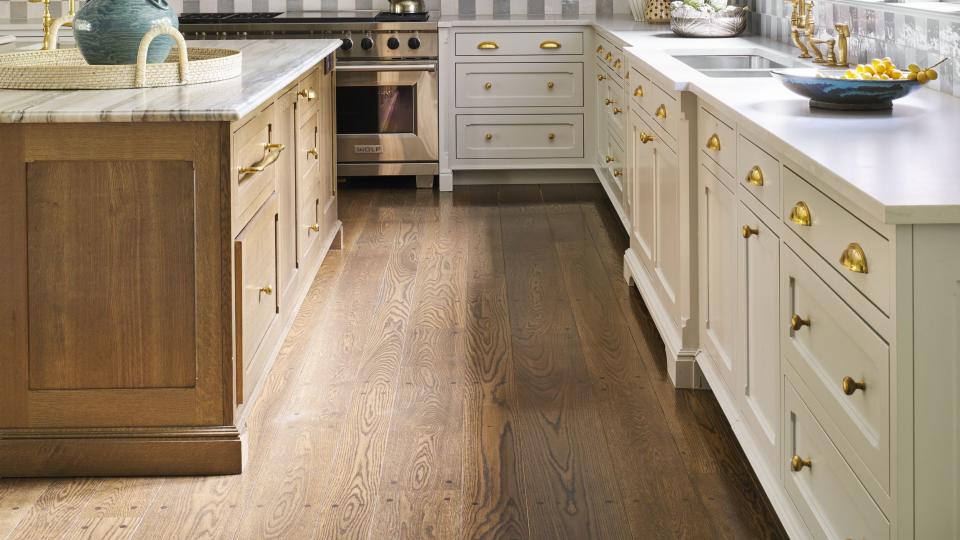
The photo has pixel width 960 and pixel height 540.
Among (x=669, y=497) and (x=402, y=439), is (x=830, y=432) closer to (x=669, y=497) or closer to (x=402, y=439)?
(x=669, y=497)

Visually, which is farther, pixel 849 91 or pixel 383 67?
pixel 383 67

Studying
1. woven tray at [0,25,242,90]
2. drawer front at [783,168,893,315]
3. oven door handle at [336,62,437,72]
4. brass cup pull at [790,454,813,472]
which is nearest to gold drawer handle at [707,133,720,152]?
drawer front at [783,168,893,315]

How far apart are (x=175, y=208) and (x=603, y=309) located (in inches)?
67.6

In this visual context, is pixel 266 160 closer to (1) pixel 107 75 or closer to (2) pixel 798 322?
(1) pixel 107 75

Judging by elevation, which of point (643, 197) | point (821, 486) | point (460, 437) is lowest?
point (460, 437)

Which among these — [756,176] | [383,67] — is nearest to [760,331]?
[756,176]

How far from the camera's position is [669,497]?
7.48 feet

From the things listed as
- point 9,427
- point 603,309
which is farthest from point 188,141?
point 603,309

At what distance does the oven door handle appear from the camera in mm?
5719

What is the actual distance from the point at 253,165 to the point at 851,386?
1592 millimetres

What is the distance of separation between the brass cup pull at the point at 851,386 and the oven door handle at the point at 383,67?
4416mm

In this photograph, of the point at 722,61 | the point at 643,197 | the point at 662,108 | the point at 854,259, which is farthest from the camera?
the point at 722,61

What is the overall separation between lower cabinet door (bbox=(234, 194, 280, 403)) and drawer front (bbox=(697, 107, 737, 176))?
1073mm

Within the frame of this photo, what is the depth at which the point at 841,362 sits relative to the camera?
1648 millimetres
